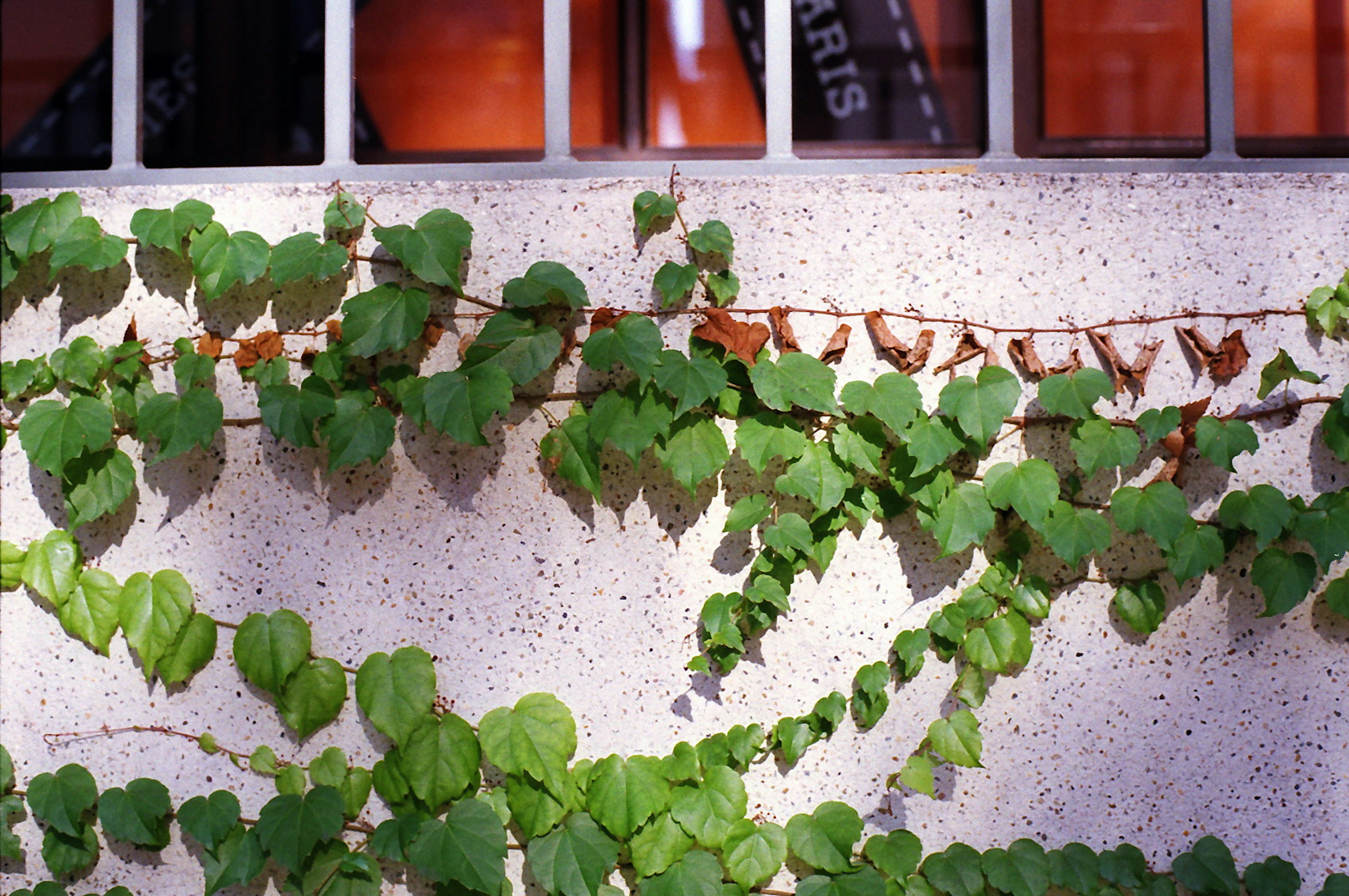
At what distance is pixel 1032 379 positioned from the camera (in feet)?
4.25

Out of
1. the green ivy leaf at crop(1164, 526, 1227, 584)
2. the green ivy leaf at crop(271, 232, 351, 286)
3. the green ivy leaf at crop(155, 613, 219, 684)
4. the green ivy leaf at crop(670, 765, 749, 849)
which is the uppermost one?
the green ivy leaf at crop(271, 232, 351, 286)

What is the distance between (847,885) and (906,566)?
0.48 metres

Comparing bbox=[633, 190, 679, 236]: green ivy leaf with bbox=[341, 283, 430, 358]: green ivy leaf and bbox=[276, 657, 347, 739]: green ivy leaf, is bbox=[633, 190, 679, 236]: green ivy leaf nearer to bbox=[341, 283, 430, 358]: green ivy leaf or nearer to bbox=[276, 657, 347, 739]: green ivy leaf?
bbox=[341, 283, 430, 358]: green ivy leaf

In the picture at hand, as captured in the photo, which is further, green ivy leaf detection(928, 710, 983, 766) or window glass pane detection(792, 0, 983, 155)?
window glass pane detection(792, 0, 983, 155)

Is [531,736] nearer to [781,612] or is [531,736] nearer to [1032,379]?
[781,612]

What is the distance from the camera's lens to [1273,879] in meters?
1.27

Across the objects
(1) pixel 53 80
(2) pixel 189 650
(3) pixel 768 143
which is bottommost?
(2) pixel 189 650

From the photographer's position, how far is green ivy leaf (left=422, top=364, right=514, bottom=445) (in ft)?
3.95

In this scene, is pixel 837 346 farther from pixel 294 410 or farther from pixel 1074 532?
pixel 294 410

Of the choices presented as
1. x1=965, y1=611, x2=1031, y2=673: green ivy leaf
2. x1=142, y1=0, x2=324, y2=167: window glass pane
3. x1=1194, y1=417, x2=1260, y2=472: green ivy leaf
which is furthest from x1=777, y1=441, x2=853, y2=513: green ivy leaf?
x1=142, y1=0, x2=324, y2=167: window glass pane

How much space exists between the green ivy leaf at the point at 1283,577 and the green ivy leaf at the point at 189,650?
1602 millimetres

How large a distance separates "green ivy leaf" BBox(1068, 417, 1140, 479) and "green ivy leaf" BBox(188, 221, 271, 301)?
4.12 feet

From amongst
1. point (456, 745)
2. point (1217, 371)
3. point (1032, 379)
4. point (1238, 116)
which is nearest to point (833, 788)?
point (456, 745)

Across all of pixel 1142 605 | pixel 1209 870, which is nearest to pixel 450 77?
pixel 1142 605
